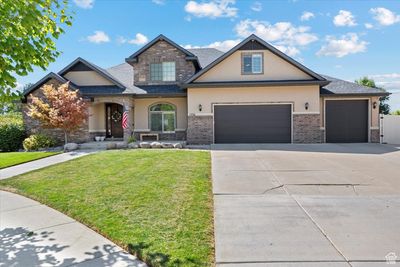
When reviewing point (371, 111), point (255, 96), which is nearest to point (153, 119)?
point (255, 96)

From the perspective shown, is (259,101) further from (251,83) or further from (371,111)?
(371,111)

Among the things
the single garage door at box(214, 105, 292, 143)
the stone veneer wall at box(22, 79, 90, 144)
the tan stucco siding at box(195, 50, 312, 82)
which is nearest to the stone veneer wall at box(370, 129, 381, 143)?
the single garage door at box(214, 105, 292, 143)

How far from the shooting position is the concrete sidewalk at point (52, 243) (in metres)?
3.69

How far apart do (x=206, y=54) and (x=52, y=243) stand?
854 inches

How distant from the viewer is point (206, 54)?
24016mm

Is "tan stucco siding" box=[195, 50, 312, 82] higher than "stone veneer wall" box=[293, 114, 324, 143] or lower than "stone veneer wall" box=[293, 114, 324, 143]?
higher

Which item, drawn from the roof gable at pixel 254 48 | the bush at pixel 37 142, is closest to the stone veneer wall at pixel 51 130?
the bush at pixel 37 142

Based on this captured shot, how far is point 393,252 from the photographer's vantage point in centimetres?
375

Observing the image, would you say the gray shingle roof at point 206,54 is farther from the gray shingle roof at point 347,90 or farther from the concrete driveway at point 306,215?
the concrete driveway at point 306,215

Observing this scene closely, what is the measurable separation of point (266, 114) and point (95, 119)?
1136 cm

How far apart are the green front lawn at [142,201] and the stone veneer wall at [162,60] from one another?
10.2 meters

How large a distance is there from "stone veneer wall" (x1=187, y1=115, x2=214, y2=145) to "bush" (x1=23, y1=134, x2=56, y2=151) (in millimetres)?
8286

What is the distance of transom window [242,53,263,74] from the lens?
1759 centimetres

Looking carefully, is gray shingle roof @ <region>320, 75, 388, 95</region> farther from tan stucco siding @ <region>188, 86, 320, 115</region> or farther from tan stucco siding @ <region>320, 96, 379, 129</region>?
tan stucco siding @ <region>188, 86, 320, 115</region>
